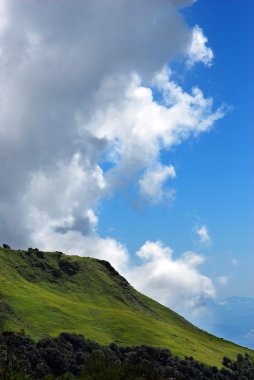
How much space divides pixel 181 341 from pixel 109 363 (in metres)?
121

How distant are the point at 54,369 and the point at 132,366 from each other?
6645cm

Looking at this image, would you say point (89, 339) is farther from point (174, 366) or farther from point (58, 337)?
point (174, 366)

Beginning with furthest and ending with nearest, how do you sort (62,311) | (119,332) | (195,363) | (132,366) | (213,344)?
(213,344), (62,311), (119,332), (195,363), (132,366)

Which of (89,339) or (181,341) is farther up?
(181,341)

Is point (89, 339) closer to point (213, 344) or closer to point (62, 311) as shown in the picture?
point (62, 311)

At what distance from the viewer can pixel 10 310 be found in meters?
126

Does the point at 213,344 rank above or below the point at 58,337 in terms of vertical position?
above

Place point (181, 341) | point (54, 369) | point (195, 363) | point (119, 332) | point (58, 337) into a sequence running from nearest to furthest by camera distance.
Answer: point (54, 369) < point (58, 337) < point (195, 363) < point (119, 332) < point (181, 341)

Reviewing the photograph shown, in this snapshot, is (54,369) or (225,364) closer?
(54,369)

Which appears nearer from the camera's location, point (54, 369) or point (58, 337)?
point (54, 369)

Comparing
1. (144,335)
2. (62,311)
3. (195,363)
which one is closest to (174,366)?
(195,363)

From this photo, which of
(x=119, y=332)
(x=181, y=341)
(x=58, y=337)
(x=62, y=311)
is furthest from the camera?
(x=181, y=341)

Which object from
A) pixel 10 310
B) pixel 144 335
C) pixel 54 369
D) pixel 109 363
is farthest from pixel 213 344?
pixel 109 363

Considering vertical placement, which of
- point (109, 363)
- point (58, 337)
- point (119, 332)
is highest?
point (119, 332)
